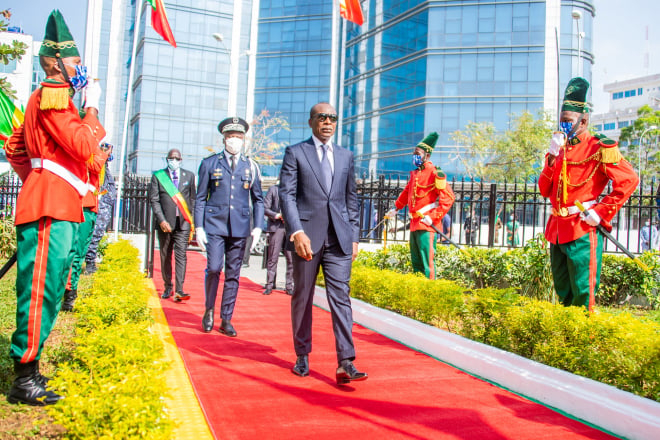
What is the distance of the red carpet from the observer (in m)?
3.32

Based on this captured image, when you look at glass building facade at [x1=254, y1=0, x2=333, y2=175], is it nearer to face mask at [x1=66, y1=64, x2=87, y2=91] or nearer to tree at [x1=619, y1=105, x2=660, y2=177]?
tree at [x1=619, y1=105, x2=660, y2=177]

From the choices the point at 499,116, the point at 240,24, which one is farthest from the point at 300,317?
the point at 240,24

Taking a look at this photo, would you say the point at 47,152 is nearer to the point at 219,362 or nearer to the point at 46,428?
the point at 46,428

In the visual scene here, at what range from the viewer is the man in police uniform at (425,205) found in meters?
7.69

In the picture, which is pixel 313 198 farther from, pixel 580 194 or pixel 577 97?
pixel 577 97

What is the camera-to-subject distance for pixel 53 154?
11.8ft

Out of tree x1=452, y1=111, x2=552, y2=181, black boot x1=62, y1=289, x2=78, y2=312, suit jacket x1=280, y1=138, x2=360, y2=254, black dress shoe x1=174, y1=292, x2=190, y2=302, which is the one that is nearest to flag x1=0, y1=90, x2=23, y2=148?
black boot x1=62, y1=289, x2=78, y2=312

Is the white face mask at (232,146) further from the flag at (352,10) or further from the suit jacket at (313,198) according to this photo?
the flag at (352,10)

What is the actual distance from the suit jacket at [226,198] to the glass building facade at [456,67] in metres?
39.5

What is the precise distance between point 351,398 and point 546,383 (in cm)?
134

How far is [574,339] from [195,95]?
190 feet

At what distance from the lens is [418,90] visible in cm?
4988

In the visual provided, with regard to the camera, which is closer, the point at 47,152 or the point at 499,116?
the point at 47,152

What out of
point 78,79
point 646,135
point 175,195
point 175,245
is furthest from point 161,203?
point 646,135
